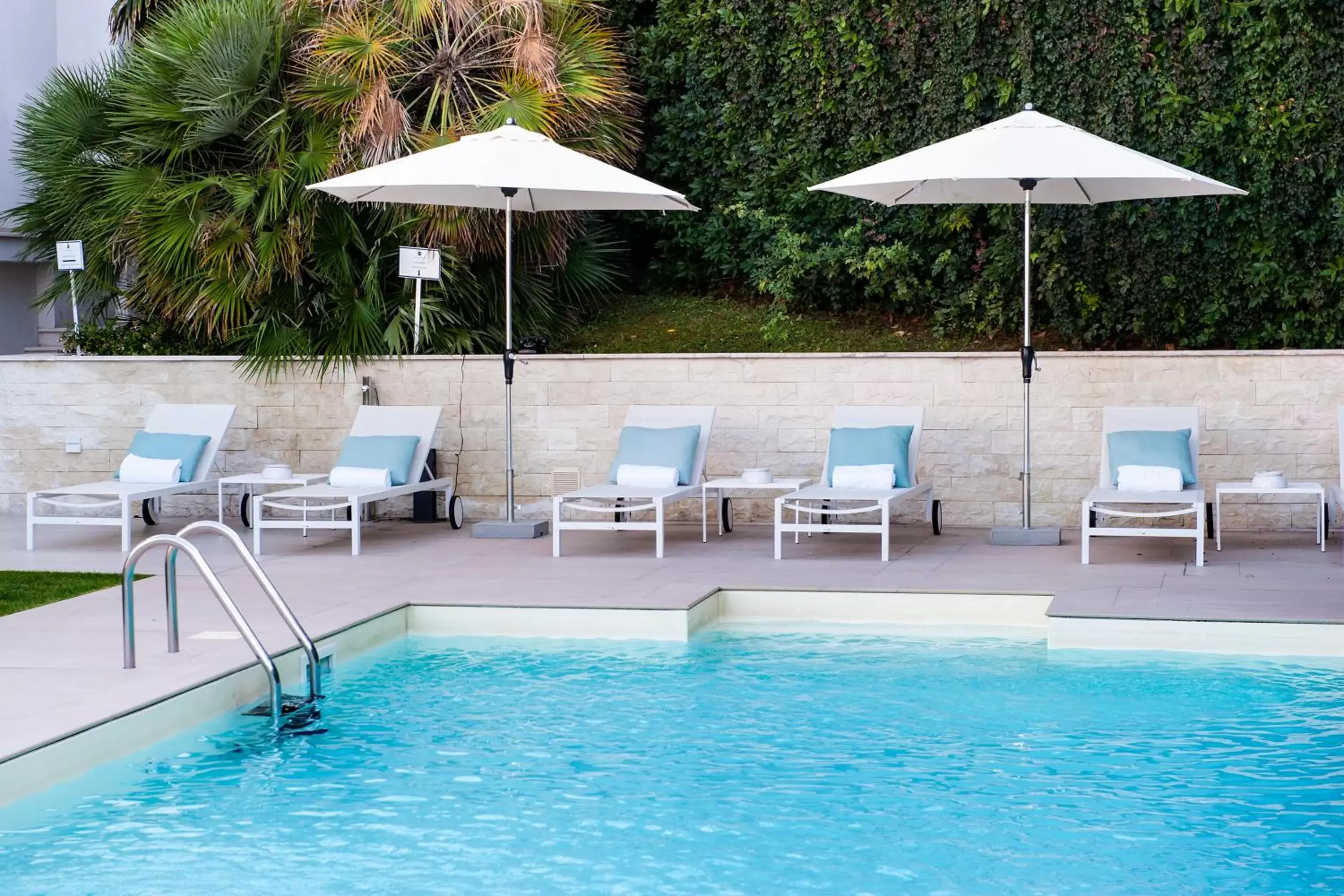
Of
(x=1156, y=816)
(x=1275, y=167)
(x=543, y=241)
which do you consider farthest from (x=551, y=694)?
(x=1275, y=167)

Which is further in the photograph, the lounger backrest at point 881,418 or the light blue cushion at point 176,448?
the light blue cushion at point 176,448

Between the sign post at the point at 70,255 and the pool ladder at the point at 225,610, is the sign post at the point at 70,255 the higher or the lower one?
the higher one

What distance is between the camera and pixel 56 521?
10836 millimetres

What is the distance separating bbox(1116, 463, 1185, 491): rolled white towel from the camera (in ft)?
33.8

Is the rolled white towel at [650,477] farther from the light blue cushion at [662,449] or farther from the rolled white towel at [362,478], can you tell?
the rolled white towel at [362,478]

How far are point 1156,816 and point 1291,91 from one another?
8.85 meters

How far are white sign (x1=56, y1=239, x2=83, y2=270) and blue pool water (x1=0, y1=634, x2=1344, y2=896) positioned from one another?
7150 millimetres

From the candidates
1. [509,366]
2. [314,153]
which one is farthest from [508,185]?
[314,153]

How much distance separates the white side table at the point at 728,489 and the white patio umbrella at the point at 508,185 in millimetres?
1259

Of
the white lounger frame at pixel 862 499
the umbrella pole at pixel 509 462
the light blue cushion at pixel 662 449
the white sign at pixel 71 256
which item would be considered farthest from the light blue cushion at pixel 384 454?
the white sign at pixel 71 256

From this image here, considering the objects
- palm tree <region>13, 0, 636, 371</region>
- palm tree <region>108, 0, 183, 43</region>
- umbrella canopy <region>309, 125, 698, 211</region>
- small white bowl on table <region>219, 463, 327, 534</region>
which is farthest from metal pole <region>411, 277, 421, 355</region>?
palm tree <region>108, 0, 183, 43</region>

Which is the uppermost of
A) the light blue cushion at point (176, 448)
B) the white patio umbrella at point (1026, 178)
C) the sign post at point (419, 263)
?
the white patio umbrella at point (1026, 178)

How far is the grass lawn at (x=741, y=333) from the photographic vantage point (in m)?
14.3

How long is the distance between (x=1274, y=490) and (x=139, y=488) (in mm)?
7682
